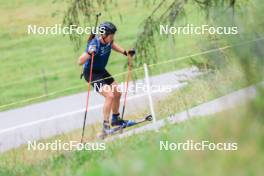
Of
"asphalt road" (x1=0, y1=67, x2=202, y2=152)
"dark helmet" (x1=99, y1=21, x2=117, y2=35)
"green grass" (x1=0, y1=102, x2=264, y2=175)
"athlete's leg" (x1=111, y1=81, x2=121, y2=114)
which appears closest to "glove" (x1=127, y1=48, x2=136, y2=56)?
"athlete's leg" (x1=111, y1=81, x2=121, y2=114)

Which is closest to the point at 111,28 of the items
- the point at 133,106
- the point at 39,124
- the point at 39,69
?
A: the point at 133,106

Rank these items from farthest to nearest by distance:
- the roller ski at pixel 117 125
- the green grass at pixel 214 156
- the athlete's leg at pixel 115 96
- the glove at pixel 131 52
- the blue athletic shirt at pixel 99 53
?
the glove at pixel 131 52 → the athlete's leg at pixel 115 96 → the roller ski at pixel 117 125 → the blue athletic shirt at pixel 99 53 → the green grass at pixel 214 156

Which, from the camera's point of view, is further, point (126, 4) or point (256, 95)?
point (126, 4)

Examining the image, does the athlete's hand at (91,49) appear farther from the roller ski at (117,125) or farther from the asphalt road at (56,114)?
the asphalt road at (56,114)

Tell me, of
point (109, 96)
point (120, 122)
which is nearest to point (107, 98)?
point (109, 96)

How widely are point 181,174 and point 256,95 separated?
1.39 ft

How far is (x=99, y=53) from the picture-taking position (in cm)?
1168

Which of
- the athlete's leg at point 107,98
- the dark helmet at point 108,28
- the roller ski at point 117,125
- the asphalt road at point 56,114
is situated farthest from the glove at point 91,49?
the asphalt road at point 56,114

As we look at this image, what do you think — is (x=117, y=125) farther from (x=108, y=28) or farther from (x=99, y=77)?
(x=108, y=28)

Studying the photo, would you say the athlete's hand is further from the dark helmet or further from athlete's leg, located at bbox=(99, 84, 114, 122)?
athlete's leg, located at bbox=(99, 84, 114, 122)

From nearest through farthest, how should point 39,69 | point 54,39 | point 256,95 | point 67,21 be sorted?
point 256,95 → point 67,21 → point 39,69 → point 54,39

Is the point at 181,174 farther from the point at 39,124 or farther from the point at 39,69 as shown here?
the point at 39,69

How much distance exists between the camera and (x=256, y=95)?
2.87 m

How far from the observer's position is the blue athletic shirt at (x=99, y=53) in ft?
37.8
